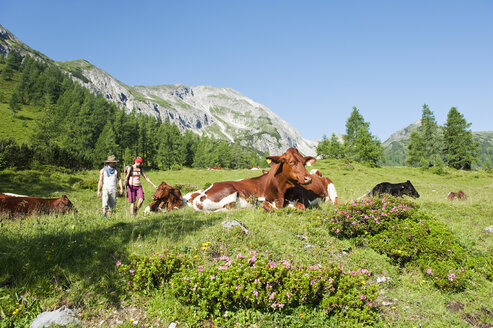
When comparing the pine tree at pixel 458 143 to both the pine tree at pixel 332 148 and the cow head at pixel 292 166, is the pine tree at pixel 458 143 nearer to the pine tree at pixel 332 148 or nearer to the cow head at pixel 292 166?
the pine tree at pixel 332 148

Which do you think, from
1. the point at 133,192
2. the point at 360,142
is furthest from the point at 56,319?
the point at 360,142

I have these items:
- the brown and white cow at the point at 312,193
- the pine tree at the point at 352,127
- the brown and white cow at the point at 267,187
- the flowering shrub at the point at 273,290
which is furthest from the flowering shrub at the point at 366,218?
the pine tree at the point at 352,127

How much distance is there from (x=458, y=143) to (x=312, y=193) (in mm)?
A: 72778

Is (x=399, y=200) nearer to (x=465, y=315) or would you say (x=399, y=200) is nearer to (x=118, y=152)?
(x=465, y=315)

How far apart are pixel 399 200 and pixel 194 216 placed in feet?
21.5

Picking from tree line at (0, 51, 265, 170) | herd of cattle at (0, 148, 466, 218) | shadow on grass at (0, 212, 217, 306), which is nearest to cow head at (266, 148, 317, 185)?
herd of cattle at (0, 148, 466, 218)

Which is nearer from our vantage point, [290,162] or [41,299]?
[41,299]

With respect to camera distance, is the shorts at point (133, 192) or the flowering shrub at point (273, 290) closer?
the flowering shrub at point (273, 290)

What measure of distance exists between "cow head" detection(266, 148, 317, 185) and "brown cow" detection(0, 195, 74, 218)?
30.0 feet

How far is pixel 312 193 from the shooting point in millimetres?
10602

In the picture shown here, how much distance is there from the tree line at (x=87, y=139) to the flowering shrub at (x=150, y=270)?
33228 millimetres

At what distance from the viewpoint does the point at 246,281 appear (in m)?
4.20

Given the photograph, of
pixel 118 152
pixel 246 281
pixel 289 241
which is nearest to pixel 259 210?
pixel 289 241

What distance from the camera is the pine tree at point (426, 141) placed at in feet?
241
